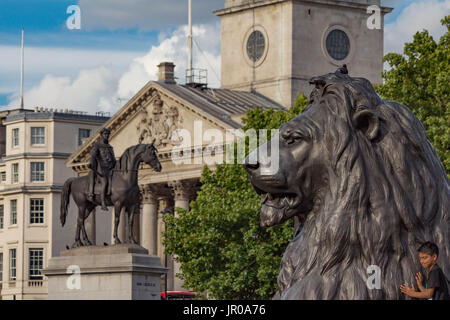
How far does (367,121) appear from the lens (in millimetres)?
6906

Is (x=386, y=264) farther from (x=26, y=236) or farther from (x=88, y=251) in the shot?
(x=26, y=236)

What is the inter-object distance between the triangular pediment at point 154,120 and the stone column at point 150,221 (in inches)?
133

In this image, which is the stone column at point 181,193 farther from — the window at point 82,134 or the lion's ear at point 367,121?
the lion's ear at point 367,121

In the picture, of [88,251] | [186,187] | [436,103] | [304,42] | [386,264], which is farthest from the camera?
[304,42]

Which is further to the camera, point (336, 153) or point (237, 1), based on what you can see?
point (237, 1)

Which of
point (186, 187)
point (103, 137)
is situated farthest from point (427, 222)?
point (186, 187)

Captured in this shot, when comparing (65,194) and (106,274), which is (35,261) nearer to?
(65,194)

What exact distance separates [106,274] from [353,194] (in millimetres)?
28523

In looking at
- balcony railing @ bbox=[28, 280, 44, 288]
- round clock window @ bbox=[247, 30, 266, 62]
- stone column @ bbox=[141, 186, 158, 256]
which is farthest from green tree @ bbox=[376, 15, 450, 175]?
balcony railing @ bbox=[28, 280, 44, 288]

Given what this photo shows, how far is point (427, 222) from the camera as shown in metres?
6.84

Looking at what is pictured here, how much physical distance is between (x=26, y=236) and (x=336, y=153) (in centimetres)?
10426

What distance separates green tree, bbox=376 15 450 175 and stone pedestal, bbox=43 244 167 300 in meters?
13.9

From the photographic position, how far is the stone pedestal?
34562mm

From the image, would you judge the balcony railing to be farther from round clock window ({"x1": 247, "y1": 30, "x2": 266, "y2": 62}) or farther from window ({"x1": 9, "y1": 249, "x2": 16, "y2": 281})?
round clock window ({"x1": 247, "y1": 30, "x2": 266, "y2": 62})
